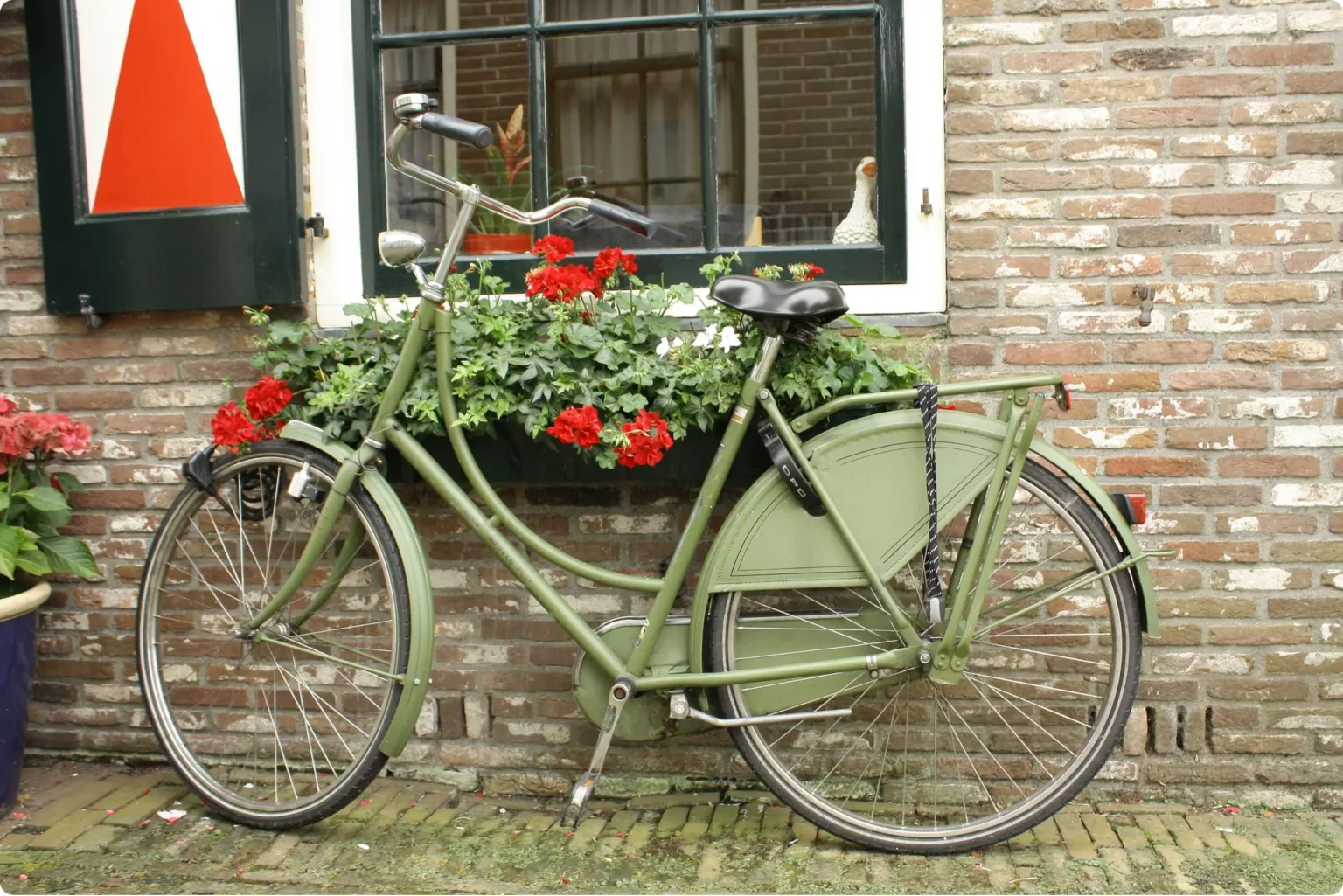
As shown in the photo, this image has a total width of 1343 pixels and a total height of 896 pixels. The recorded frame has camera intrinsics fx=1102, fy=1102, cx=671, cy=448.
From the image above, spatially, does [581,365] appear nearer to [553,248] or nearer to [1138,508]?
[553,248]

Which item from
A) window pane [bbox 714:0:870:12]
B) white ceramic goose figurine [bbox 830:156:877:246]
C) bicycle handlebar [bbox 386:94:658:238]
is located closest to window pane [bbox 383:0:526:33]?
window pane [bbox 714:0:870:12]

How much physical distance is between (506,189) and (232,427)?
1.16 m

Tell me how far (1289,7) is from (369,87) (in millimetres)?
2365

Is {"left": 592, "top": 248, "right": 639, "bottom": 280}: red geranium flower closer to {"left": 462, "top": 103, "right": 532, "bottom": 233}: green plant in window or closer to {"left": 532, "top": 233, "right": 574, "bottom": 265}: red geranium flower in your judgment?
{"left": 532, "top": 233, "right": 574, "bottom": 265}: red geranium flower

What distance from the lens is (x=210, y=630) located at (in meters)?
3.14

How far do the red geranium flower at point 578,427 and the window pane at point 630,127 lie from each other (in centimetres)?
82

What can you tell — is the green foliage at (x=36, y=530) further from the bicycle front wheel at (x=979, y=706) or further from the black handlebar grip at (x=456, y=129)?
the bicycle front wheel at (x=979, y=706)

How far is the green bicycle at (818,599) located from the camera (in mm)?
2449

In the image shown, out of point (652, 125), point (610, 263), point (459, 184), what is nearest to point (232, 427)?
point (459, 184)

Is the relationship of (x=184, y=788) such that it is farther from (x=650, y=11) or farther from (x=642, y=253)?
(x=650, y=11)

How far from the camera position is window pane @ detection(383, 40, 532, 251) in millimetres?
3191

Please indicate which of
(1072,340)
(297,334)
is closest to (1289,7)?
(1072,340)

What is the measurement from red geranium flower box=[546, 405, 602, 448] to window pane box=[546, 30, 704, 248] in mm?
820

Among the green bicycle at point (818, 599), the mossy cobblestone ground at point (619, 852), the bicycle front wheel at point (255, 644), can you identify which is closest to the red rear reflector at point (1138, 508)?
the green bicycle at point (818, 599)
